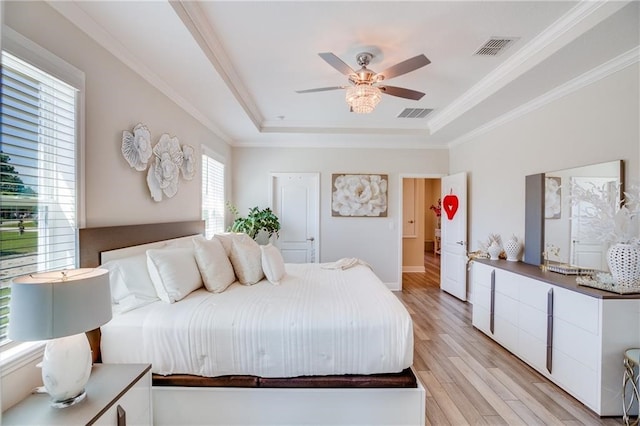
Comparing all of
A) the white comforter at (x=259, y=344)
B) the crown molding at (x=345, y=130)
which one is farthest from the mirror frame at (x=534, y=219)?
the white comforter at (x=259, y=344)

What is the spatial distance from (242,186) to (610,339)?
4868 mm


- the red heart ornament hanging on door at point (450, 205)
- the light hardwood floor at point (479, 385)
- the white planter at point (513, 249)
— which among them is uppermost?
the red heart ornament hanging on door at point (450, 205)

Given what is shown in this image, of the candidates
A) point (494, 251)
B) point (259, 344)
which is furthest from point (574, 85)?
point (259, 344)

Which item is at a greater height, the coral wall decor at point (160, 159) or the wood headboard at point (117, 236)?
the coral wall decor at point (160, 159)

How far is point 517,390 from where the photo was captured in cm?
231

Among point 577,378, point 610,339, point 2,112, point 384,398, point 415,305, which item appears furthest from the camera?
point 415,305

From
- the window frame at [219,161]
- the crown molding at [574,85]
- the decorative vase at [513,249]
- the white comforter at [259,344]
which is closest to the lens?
the white comforter at [259,344]

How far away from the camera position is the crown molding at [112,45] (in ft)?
5.56

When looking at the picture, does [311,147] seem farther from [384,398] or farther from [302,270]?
[384,398]

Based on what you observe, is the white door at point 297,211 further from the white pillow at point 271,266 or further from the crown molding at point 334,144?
the white pillow at point 271,266

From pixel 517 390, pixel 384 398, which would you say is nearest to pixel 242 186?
pixel 384 398

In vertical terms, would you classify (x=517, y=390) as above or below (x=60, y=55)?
below

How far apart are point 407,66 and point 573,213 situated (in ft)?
6.95

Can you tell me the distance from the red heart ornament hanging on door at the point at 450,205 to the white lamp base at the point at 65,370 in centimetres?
491
